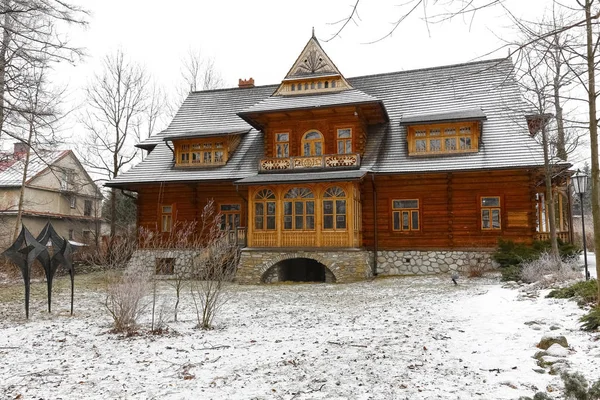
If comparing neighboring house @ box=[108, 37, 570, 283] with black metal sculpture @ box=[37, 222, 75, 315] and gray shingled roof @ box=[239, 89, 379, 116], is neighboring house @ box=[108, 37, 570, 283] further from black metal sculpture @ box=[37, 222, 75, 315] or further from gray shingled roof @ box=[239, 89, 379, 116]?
black metal sculpture @ box=[37, 222, 75, 315]

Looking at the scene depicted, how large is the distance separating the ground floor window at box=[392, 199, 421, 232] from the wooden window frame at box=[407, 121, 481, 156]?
2.21 m

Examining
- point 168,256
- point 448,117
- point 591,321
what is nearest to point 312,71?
point 448,117

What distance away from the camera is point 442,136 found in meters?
20.4

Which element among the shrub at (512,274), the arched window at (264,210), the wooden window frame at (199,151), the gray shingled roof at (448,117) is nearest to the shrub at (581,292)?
the shrub at (512,274)

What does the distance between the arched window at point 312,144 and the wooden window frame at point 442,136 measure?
13.2 ft

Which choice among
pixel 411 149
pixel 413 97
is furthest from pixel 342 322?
pixel 413 97

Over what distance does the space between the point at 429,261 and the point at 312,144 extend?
291 inches

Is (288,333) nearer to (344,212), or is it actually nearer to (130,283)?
(130,283)

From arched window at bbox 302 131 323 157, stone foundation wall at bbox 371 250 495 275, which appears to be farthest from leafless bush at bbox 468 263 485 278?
arched window at bbox 302 131 323 157

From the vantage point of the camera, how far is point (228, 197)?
22734 mm

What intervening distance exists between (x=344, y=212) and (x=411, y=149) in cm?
430

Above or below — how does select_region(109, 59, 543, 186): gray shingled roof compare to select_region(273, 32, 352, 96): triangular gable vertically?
below

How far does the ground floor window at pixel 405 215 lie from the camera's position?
66.6 ft

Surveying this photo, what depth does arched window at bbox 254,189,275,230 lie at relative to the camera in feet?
66.6
